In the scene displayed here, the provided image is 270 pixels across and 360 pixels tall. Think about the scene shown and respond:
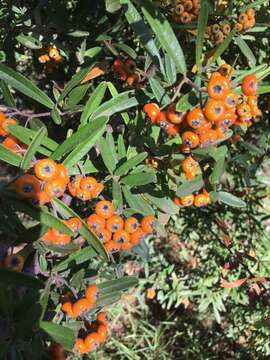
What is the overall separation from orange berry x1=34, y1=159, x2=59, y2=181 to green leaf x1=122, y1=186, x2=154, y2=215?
416 mm

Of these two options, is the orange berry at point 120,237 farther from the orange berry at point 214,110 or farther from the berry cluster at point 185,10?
the berry cluster at point 185,10

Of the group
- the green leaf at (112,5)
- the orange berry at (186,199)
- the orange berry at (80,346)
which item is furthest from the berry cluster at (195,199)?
the green leaf at (112,5)

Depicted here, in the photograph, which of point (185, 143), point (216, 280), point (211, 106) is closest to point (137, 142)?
point (185, 143)

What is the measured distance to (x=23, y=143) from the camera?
4.92 ft

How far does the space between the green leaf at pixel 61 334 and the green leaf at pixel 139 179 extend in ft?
1.77

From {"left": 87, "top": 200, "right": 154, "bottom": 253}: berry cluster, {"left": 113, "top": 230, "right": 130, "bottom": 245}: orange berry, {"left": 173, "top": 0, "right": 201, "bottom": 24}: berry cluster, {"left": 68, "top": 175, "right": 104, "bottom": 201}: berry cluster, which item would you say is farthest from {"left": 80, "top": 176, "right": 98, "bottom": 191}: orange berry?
{"left": 173, "top": 0, "right": 201, "bottom": 24}: berry cluster

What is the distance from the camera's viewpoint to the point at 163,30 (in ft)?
4.26

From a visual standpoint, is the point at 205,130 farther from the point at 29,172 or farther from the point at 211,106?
the point at 29,172

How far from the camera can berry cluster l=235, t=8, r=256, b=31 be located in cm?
189

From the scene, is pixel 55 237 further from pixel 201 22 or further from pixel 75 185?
pixel 201 22

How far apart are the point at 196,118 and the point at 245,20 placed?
2.68 ft

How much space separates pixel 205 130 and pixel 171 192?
440 millimetres

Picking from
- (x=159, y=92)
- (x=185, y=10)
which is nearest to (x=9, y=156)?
(x=159, y=92)

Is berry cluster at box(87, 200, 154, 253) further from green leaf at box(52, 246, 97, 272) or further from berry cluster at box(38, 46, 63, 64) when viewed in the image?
berry cluster at box(38, 46, 63, 64)
